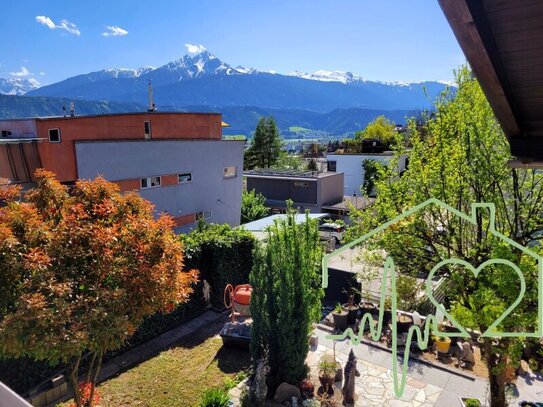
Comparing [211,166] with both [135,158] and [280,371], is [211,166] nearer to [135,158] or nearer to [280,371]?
[135,158]

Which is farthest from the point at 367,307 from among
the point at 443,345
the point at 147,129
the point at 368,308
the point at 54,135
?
the point at 54,135

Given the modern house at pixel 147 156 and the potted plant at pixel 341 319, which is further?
the modern house at pixel 147 156

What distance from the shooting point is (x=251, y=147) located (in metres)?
68.1

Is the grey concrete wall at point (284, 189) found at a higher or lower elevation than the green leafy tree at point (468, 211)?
lower

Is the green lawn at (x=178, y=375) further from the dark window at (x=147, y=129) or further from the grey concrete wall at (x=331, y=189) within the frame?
the grey concrete wall at (x=331, y=189)

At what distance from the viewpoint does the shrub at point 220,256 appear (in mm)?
15617

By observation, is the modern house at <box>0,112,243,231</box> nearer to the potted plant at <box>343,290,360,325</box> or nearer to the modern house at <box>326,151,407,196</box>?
the potted plant at <box>343,290,360,325</box>

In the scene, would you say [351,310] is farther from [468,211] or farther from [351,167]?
[351,167]

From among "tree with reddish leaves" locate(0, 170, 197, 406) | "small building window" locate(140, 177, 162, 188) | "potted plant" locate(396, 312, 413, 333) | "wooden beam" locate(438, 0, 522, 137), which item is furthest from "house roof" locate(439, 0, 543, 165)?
"small building window" locate(140, 177, 162, 188)

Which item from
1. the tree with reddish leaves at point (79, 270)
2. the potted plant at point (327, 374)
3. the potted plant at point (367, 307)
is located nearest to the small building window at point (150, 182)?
the tree with reddish leaves at point (79, 270)

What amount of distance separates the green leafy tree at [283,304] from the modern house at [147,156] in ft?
30.8

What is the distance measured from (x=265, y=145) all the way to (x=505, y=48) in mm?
65432

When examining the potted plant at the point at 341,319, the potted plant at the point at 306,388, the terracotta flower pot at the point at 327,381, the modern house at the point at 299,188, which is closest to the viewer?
the potted plant at the point at 306,388

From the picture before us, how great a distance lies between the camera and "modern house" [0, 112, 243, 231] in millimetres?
19456
